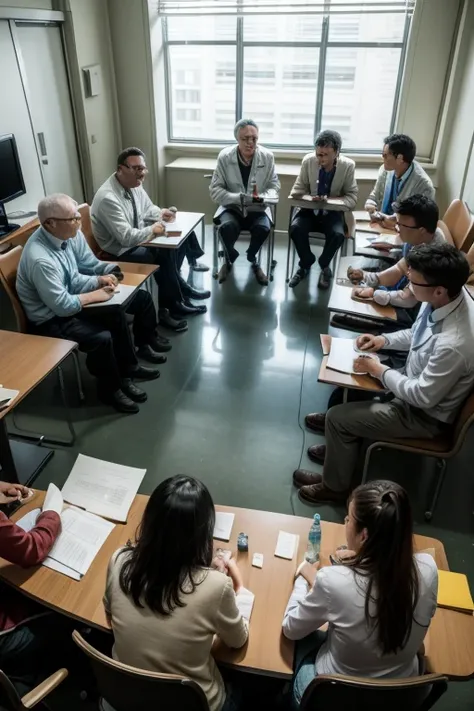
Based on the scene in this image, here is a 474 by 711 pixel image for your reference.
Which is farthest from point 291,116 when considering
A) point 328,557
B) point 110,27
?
point 328,557

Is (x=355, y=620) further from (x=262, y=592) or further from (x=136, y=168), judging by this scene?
(x=136, y=168)

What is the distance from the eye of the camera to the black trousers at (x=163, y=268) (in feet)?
13.1

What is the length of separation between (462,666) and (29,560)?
51.2 inches

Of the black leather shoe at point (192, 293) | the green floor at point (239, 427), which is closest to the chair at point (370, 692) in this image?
the green floor at point (239, 427)

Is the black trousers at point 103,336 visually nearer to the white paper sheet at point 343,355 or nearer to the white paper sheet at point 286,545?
the white paper sheet at point 343,355

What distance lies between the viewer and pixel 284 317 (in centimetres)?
434

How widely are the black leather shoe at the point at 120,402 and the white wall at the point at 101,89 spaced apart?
10.3 ft

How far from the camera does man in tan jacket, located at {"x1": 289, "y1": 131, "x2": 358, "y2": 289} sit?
4512 mm

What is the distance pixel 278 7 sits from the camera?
5406mm

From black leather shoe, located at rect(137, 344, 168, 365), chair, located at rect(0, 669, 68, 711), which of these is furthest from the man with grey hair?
chair, located at rect(0, 669, 68, 711)

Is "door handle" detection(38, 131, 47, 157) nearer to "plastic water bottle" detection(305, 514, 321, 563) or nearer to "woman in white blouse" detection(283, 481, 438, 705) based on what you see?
"plastic water bottle" detection(305, 514, 321, 563)

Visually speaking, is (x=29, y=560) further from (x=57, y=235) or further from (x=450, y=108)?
(x=450, y=108)

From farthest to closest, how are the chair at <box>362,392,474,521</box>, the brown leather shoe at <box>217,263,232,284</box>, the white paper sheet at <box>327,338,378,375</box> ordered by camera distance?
the brown leather shoe at <box>217,263,232,284</box>, the white paper sheet at <box>327,338,378,375</box>, the chair at <box>362,392,474,521</box>

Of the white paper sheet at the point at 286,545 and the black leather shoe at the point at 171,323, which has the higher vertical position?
the white paper sheet at the point at 286,545
